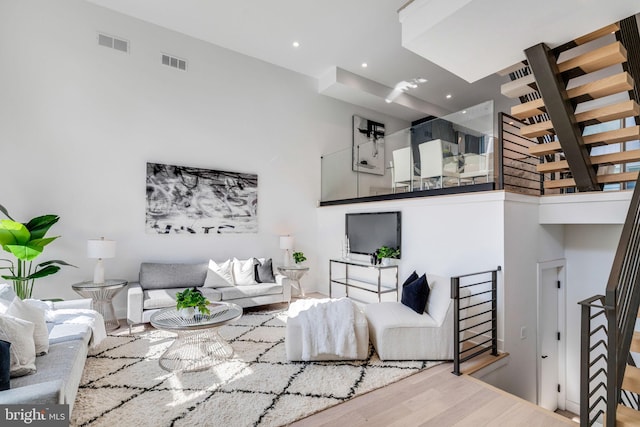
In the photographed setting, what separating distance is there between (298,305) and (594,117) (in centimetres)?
362

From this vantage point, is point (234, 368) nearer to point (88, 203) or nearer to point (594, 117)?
point (88, 203)

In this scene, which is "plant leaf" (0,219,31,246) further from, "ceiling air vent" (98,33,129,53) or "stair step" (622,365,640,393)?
"stair step" (622,365,640,393)

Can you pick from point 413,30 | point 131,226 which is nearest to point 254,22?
point 413,30

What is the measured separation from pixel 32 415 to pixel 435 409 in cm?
253

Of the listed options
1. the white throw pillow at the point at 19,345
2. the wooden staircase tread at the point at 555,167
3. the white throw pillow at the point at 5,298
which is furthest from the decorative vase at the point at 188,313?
the wooden staircase tread at the point at 555,167

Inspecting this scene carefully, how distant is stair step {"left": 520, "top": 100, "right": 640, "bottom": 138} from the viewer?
2.97m

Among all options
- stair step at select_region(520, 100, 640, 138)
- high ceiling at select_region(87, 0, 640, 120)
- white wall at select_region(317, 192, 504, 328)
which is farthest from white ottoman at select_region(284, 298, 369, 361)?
high ceiling at select_region(87, 0, 640, 120)

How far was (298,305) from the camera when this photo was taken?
3635mm

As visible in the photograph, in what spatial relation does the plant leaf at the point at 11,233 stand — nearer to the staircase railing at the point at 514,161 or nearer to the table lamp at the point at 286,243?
the table lamp at the point at 286,243

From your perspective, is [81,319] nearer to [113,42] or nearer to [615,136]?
[113,42]

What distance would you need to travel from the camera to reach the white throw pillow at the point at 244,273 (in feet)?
16.6

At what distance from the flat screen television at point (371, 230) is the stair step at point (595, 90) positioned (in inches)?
84.6

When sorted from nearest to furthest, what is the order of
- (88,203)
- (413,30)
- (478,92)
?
(413,30) → (88,203) → (478,92)

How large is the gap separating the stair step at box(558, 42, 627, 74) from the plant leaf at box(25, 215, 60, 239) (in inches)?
235
